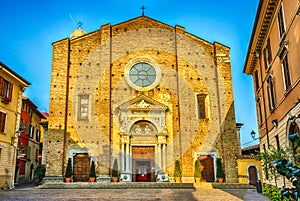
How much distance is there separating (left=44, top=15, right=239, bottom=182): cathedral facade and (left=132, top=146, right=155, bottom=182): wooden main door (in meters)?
0.07

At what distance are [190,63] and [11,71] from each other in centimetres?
1182

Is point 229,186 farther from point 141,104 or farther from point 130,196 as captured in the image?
point 130,196

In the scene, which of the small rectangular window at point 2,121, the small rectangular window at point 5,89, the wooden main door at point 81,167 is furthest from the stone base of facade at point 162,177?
the small rectangular window at point 5,89

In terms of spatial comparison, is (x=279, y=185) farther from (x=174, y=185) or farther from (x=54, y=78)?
(x=54, y=78)

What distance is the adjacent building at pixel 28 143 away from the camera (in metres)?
28.0

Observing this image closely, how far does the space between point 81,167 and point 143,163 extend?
4.03m

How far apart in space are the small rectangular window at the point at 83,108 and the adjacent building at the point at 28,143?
7515mm

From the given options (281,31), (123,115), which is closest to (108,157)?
(123,115)

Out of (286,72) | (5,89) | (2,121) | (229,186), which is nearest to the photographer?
(286,72)

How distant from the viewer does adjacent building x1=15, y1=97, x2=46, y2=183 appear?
27998mm

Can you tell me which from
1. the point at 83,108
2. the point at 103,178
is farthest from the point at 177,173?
the point at 83,108

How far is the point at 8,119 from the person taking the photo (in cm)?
2034

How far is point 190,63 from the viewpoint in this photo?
2331 centimetres

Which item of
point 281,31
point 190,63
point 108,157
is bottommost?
point 108,157
